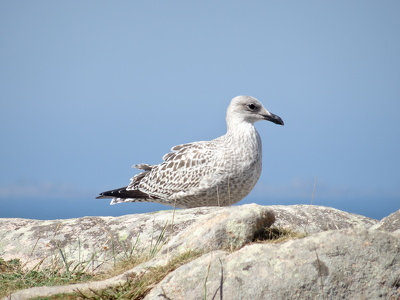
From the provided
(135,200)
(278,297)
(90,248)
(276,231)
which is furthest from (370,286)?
(135,200)

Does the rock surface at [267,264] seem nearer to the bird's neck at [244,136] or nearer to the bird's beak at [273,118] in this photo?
the bird's neck at [244,136]

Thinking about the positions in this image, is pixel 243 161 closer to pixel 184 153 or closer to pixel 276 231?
pixel 184 153

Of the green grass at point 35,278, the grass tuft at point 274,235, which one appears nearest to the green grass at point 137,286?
the grass tuft at point 274,235

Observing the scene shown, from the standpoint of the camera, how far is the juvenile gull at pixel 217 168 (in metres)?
11.6

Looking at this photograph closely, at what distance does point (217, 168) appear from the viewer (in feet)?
38.3

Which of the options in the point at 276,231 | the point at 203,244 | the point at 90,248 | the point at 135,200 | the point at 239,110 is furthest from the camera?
the point at 135,200

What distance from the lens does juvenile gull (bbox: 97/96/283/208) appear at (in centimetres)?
1162

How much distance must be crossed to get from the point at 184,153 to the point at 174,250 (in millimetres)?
6774

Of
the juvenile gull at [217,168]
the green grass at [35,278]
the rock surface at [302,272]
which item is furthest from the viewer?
the juvenile gull at [217,168]

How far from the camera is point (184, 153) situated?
42.7ft

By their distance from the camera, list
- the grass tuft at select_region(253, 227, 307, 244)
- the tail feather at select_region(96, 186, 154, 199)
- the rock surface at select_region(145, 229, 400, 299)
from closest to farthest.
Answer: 1. the rock surface at select_region(145, 229, 400, 299)
2. the grass tuft at select_region(253, 227, 307, 244)
3. the tail feather at select_region(96, 186, 154, 199)

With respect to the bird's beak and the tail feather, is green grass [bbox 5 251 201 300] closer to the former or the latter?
the bird's beak

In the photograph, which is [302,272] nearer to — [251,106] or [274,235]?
[274,235]

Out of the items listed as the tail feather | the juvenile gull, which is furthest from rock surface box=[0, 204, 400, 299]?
the tail feather
